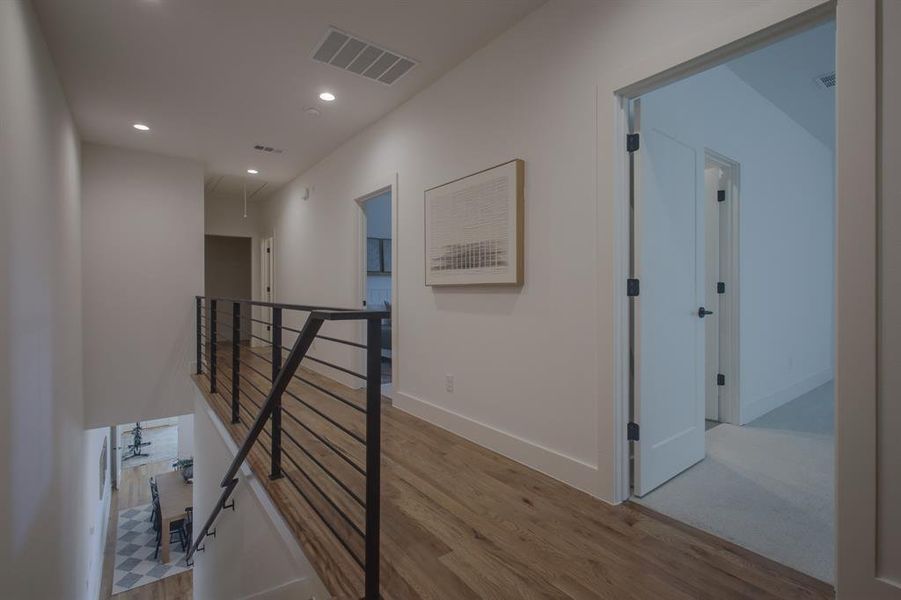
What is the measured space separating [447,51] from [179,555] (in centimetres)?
906

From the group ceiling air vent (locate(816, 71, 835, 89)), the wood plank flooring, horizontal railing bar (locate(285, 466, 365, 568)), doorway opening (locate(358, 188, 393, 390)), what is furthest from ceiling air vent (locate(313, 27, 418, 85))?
doorway opening (locate(358, 188, 393, 390))

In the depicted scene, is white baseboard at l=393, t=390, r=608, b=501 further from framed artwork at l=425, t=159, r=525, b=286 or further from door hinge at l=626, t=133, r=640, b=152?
door hinge at l=626, t=133, r=640, b=152

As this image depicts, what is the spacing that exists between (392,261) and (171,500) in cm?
707

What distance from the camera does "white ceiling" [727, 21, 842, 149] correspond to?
2805 millimetres

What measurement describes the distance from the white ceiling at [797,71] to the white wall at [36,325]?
398cm

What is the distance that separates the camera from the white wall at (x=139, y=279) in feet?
15.1

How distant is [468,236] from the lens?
9.21 feet

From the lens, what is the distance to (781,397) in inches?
153

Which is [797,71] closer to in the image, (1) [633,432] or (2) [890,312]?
(2) [890,312]

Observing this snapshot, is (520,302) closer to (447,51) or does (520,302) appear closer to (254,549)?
(447,51)

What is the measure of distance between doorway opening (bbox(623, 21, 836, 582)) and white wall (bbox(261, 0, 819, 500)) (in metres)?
0.19

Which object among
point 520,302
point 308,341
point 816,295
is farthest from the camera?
point 816,295

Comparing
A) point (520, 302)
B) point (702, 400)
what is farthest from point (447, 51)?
point (702, 400)

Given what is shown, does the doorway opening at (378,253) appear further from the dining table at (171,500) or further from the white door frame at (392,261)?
the dining table at (171,500)
